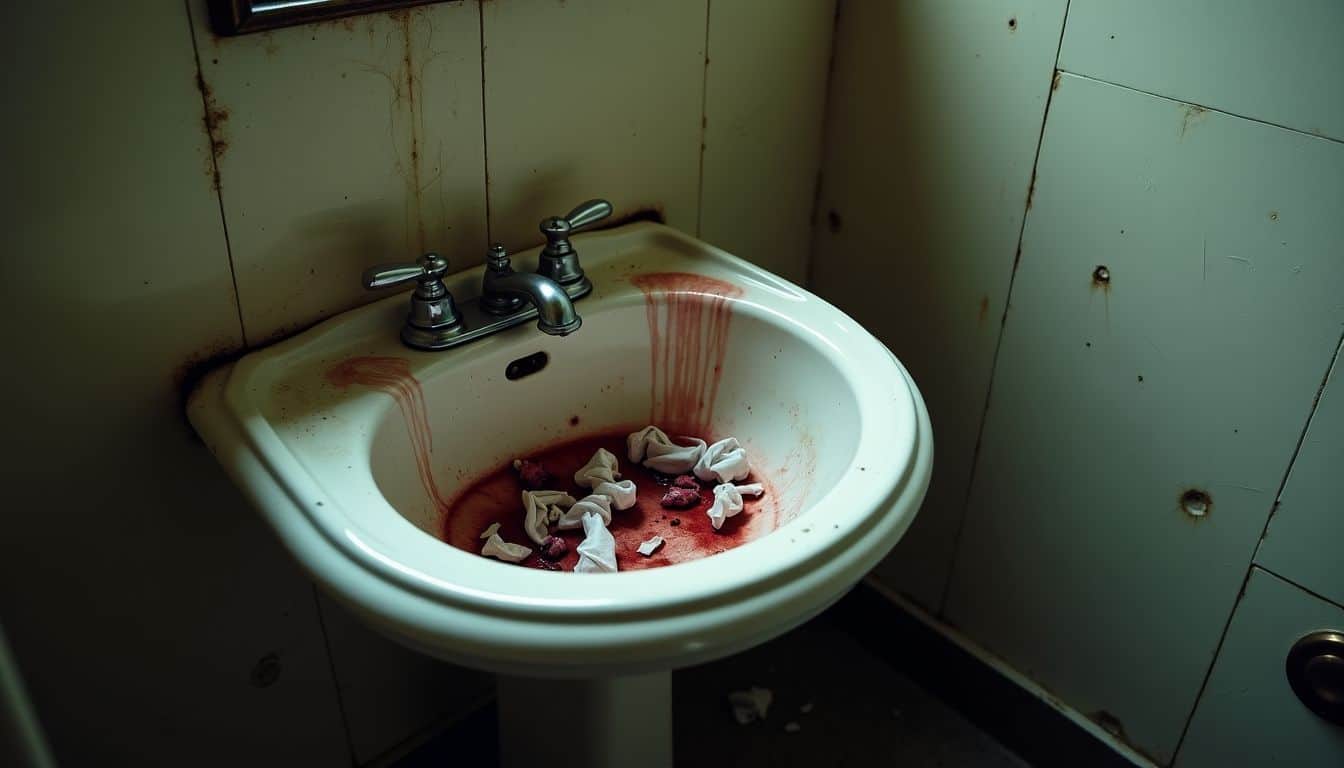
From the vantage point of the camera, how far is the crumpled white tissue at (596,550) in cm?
89

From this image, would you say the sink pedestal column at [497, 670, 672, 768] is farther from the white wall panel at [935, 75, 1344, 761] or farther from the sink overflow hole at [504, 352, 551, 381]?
the white wall panel at [935, 75, 1344, 761]

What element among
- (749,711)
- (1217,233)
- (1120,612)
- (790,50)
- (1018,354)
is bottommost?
(749,711)

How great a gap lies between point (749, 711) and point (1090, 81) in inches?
37.1

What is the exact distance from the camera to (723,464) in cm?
100

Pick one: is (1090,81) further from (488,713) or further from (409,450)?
(488,713)

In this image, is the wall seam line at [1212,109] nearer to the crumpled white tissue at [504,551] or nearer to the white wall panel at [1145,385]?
the white wall panel at [1145,385]

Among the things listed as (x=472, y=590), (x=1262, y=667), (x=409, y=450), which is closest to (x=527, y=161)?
(x=409, y=450)

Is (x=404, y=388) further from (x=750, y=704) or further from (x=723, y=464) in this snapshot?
(x=750, y=704)

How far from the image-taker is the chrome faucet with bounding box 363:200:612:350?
93cm

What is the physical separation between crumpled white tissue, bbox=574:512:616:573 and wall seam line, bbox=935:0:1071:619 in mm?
617

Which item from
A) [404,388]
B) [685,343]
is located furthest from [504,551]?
[685,343]

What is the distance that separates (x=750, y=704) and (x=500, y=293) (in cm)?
80

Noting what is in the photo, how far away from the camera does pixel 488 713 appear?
1.40 meters

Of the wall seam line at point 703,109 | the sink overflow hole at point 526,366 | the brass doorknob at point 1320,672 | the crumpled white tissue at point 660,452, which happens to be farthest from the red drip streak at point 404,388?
the brass doorknob at point 1320,672
